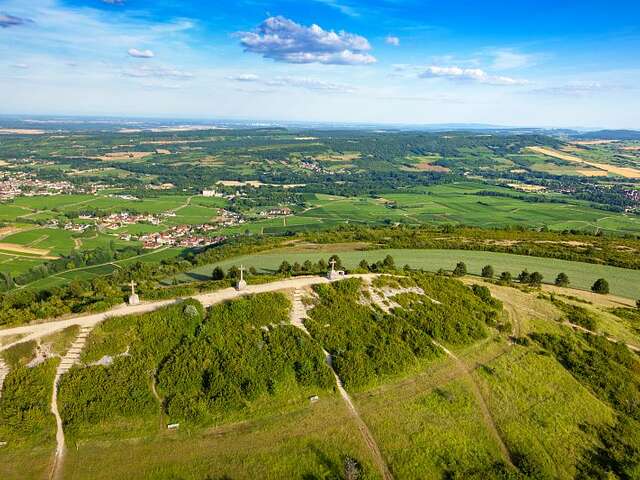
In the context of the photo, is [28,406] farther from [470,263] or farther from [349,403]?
[470,263]

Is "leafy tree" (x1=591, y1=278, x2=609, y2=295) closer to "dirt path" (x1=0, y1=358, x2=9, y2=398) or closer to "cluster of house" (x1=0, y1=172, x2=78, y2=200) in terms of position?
"dirt path" (x1=0, y1=358, x2=9, y2=398)

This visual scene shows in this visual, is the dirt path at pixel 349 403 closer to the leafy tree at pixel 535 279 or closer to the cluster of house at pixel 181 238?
the leafy tree at pixel 535 279

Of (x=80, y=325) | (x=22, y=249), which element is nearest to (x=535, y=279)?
Result: (x=80, y=325)

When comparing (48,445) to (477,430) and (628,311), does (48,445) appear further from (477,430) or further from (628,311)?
(628,311)

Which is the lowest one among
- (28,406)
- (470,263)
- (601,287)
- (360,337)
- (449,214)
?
(449,214)

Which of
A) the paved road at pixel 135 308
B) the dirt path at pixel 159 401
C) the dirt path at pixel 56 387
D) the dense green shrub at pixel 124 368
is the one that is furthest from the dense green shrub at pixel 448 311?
the dirt path at pixel 56 387

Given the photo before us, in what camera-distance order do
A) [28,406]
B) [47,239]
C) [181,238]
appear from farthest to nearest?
[181,238]
[47,239]
[28,406]
